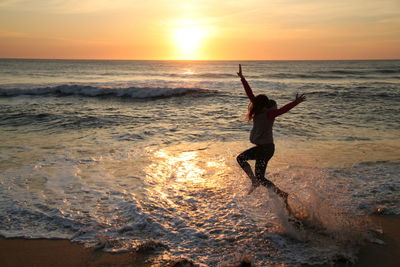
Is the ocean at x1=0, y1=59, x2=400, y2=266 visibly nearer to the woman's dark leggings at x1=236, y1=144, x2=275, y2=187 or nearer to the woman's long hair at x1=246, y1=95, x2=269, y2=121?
the woman's dark leggings at x1=236, y1=144, x2=275, y2=187

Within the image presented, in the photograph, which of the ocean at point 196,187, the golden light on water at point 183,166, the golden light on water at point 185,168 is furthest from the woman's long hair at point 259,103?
the golden light on water at point 183,166

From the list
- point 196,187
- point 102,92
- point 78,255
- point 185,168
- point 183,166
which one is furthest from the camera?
point 102,92

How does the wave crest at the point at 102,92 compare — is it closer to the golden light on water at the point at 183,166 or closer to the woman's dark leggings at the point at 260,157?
the golden light on water at the point at 183,166

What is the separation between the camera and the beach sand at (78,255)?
12.9ft

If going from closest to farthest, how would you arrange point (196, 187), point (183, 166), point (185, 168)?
1. point (196, 187)
2. point (185, 168)
3. point (183, 166)

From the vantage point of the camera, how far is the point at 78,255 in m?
4.12

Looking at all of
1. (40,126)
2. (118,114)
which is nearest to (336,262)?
(40,126)

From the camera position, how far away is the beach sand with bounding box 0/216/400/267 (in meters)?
3.94

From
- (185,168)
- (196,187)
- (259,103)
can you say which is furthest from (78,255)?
(185,168)

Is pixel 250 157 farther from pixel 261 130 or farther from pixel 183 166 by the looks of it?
pixel 183 166

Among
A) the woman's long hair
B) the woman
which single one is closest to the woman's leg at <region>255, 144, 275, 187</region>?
the woman

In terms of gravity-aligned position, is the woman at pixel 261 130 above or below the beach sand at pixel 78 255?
above

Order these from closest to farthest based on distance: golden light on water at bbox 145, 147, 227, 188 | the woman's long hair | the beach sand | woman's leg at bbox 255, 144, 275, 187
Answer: the beach sand < the woman's long hair < woman's leg at bbox 255, 144, 275, 187 < golden light on water at bbox 145, 147, 227, 188

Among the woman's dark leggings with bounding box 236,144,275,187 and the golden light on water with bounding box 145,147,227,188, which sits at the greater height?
the woman's dark leggings with bounding box 236,144,275,187
